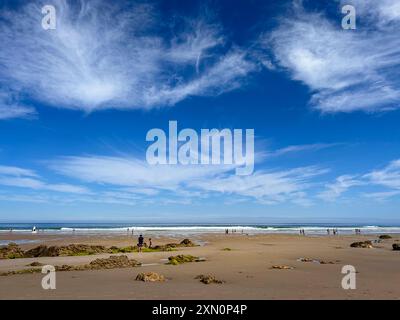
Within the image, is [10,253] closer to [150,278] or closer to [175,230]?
[150,278]

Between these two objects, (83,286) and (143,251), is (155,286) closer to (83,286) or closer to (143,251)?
(83,286)

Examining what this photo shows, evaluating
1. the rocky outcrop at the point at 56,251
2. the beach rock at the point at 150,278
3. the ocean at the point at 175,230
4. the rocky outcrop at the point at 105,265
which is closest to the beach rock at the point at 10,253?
the rocky outcrop at the point at 56,251

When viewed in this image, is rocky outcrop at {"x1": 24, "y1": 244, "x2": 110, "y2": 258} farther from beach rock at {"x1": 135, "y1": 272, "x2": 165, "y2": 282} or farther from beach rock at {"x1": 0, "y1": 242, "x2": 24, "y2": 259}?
beach rock at {"x1": 135, "y1": 272, "x2": 165, "y2": 282}

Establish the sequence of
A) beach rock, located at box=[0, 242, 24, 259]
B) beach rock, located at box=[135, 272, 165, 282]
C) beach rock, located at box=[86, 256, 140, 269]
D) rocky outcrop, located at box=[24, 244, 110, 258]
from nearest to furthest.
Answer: beach rock, located at box=[135, 272, 165, 282]
beach rock, located at box=[86, 256, 140, 269]
beach rock, located at box=[0, 242, 24, 259]
rocky outcrop, located at box=[24, 244, 110, 258]

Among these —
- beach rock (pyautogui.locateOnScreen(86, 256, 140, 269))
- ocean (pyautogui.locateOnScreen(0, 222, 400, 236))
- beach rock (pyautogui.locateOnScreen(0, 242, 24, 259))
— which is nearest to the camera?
beach rock (pyautogui.locateOnScreen(86, 256, 140, 269))

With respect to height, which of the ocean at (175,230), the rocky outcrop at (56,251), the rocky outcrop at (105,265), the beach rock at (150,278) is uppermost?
the beach rock at (150,278)

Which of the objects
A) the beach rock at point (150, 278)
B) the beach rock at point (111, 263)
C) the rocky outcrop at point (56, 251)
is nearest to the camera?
the beach rock at point (150, 278)

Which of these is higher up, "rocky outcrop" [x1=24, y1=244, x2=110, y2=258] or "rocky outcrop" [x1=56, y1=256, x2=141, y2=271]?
"rocky outcrop" [x1=56, y1=256, x2=141, y2=271]

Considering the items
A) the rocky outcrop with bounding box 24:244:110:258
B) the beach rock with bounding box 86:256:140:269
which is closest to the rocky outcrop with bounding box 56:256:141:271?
the beach rock with bounding box 86:256:140:269

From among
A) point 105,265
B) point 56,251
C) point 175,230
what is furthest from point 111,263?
point 175,230

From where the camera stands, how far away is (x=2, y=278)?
17.3 meters

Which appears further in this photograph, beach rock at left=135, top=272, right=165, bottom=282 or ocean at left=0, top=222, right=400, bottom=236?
ocean at left=0, top=222, right=400, bottom=236

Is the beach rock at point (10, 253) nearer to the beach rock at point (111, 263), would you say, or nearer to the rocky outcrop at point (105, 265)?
the rocky outcrop at point (105, 265)
